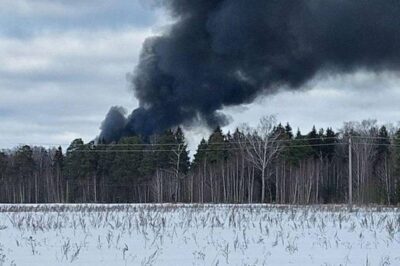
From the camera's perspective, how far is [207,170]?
69.8 metres

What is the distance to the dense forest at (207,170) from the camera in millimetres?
65000

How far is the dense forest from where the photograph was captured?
213 feet

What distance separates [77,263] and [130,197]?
5907 cm

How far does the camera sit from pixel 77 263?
9312 mm

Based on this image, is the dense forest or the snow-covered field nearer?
the snow-covered field

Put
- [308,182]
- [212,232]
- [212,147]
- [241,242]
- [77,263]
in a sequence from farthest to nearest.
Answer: [212,147]
[308,182]
[212,232]
[241,242]
[77,263]

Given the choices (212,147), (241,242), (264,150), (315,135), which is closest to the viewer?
(241,242)

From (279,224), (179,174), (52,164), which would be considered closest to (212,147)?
(179,174)

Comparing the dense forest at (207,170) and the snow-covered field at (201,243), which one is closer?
the snow-covered field at (201,243)

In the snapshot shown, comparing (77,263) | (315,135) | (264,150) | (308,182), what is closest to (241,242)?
(77,263)

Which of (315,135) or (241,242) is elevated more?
(315,135)

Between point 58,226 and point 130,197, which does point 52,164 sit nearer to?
point 130,197

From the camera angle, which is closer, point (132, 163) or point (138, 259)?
point (138, 259)

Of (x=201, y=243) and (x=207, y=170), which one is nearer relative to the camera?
(x=201, y=243)
